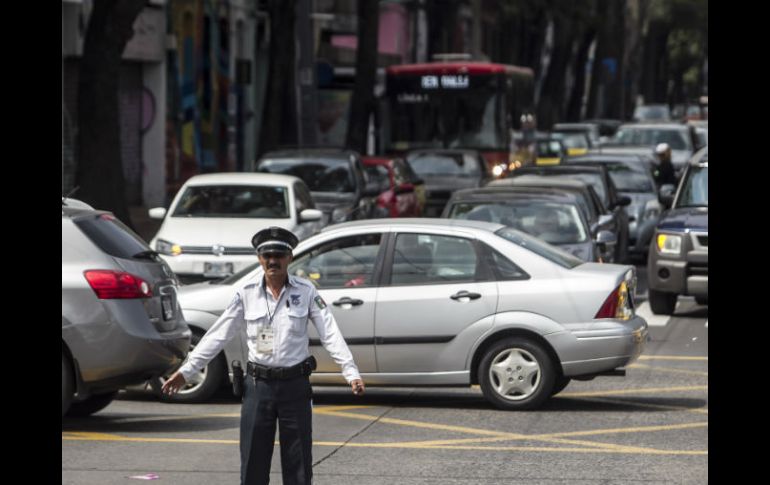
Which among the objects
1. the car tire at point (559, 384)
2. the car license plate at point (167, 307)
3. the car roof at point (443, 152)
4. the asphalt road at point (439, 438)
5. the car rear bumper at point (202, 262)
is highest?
the car roof at point (443, 152)

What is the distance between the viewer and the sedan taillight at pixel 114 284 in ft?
36.6

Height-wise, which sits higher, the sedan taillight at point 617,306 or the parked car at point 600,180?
the parked car at point 600,180

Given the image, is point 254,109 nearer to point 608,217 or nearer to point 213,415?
point 608,217

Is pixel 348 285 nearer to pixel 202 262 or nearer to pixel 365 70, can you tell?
pixel 202 262

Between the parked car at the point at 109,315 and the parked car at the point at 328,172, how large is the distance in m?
11.5

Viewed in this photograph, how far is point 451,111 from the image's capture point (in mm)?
36031

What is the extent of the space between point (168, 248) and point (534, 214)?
13.0 feet

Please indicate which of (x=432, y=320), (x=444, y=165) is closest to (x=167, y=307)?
(x=432, y=320)

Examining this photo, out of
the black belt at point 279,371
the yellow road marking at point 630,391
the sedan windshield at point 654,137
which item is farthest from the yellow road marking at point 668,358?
the sedan windshield at point 654,137

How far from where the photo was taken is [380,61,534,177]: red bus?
35.9m

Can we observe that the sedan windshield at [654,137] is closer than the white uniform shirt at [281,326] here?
No

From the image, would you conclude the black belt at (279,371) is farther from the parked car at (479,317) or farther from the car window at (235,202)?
the car window at (235,202)

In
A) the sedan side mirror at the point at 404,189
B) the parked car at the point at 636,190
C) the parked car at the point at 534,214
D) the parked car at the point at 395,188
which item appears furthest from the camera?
the sedan side mirror at the point at 404,189

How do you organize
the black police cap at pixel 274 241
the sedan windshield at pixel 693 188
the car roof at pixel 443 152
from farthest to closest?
the car roof at pixel 443 152 → the sedan windshield at pixel 693 188 → the black police cap at pixel 274 241
